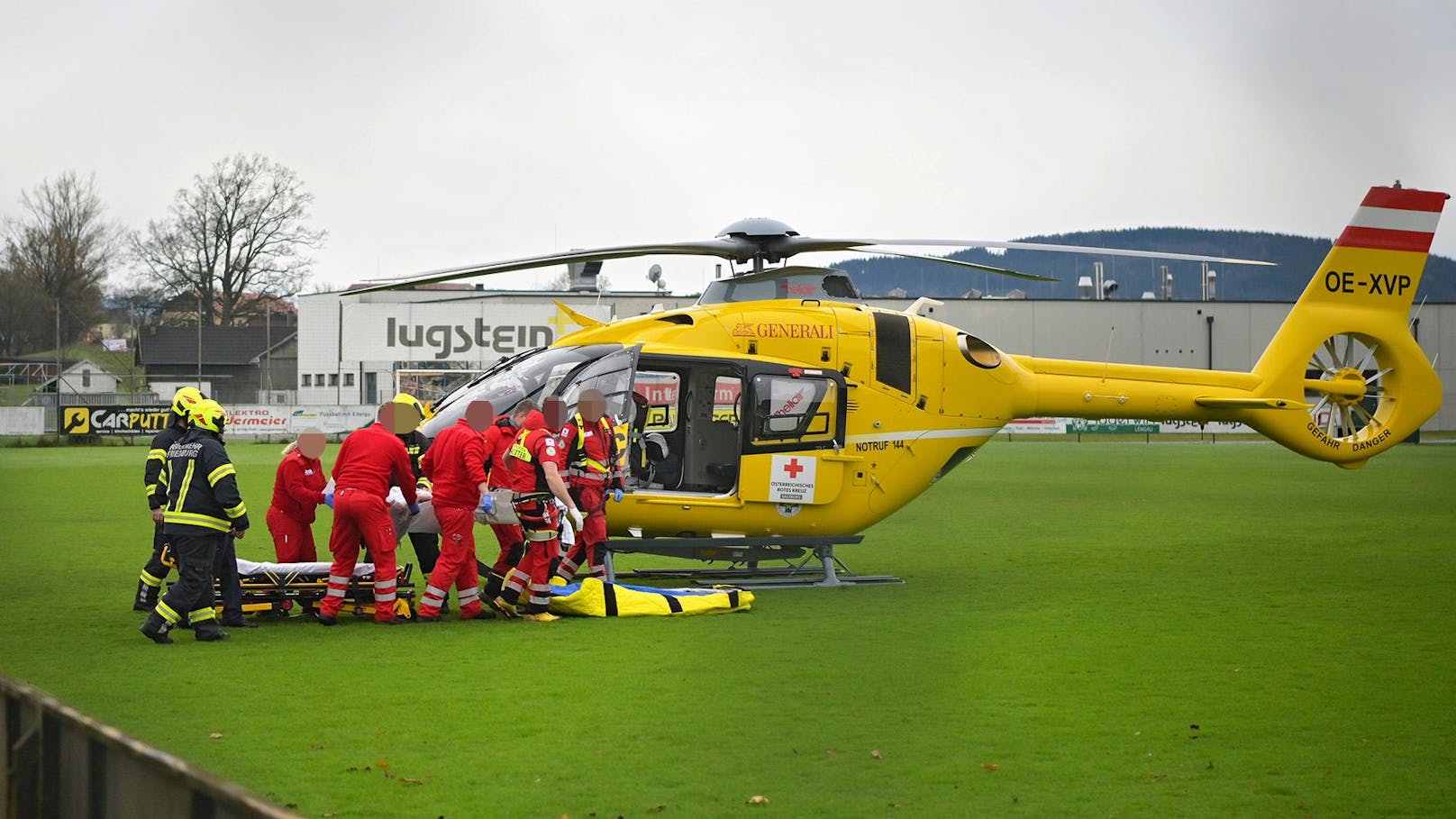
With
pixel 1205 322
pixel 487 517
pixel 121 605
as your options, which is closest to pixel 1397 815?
pixel 487 517

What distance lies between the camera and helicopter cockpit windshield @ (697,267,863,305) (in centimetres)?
1386

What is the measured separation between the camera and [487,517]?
11.2 m

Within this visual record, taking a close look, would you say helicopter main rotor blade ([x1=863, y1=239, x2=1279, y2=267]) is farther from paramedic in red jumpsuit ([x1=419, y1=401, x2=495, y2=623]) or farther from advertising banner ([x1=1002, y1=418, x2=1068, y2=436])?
advertising banner ([x1=1002, y1=418, x2=1068, y2=436])

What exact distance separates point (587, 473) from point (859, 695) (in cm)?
418

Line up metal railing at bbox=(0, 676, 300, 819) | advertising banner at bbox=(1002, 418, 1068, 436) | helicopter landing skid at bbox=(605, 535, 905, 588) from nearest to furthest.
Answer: metal railing at bbox=(0, 676, 300, 819) < helicopter landing skid at bbox=(605, 535, 905, 588) < advertising banner at bbox=(1002, 418, 1068, 436)

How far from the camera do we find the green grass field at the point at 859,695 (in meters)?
6.14

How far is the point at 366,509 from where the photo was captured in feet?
34.6

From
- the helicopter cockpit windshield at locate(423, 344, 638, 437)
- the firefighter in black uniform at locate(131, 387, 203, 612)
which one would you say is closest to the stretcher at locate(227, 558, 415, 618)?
the firefighter in black uniform at locate(131, 387, 203, 612)

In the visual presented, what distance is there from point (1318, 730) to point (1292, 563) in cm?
868

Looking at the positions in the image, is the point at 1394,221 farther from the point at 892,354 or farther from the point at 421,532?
the point at 421,532

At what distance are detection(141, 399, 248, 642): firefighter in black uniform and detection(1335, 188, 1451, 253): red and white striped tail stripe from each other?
39.9ft

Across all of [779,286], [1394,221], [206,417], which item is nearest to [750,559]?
[779,286]

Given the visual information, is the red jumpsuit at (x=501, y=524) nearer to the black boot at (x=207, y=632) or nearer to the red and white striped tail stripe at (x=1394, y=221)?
the black boot at (x=207, y=632)

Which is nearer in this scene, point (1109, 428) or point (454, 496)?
point (454, 496)
